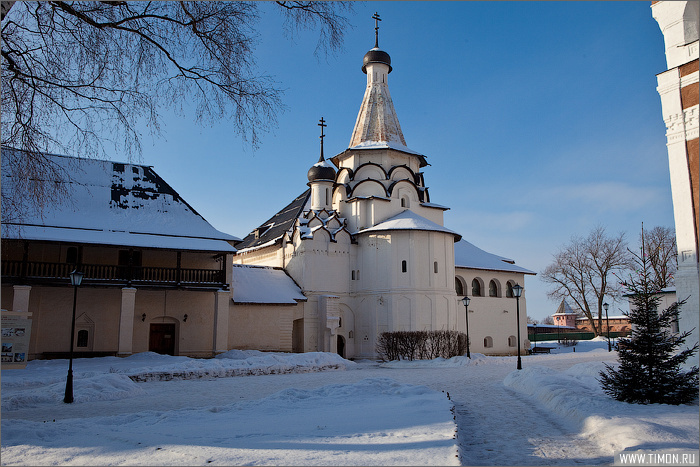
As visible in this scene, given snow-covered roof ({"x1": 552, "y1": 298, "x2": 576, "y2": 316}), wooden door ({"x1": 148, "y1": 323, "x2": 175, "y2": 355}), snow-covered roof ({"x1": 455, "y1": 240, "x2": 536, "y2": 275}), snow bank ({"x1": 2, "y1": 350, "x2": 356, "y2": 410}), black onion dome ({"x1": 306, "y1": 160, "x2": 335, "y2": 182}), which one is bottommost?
snow bank ({"x1": 2, "y1": 350, "x2": 356, "y2": 410})

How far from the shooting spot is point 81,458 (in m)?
6.14

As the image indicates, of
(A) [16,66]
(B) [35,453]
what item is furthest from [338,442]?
(A) [16,66]

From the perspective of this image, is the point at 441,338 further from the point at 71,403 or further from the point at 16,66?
the point at 16,66

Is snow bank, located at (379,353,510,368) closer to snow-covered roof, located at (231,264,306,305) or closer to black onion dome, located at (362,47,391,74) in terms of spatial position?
snow-covered roof, located at (231,264,306,305)

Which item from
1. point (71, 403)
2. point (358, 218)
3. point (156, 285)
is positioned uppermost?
point (358, 218)

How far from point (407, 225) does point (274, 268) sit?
8854 mm

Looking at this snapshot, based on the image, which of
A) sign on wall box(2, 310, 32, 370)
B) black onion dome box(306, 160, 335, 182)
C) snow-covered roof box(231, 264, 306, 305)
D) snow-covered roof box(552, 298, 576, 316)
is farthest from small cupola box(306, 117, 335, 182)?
snow-covered roof box(552, 298, 576, 316)

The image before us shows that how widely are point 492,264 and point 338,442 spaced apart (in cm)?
3240

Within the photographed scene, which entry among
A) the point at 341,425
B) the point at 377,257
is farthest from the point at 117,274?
the point at 341,425

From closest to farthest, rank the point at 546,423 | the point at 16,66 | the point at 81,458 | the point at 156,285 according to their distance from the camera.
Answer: the point at 81,458 → the point at 16,66 → the point at 546,423 → the point at 156,285

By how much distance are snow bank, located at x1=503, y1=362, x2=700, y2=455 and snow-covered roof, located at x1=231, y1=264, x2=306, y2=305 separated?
18007 mm

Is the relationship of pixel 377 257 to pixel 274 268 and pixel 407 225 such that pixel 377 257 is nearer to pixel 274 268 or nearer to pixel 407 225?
pixel 407 225

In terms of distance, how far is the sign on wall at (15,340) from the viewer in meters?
15.8

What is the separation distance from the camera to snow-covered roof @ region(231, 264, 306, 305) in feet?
95.0
